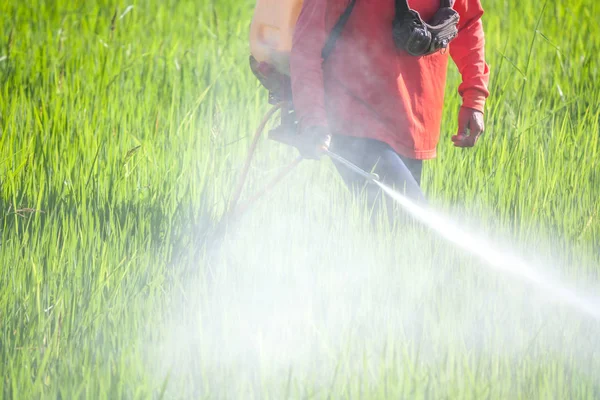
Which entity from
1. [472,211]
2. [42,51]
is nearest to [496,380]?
[472,211]

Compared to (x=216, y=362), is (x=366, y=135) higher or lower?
higher

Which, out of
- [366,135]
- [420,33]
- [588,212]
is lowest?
[588,212]

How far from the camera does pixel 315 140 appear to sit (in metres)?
2.10

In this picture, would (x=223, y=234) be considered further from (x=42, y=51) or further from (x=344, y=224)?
(x=42, y=51)

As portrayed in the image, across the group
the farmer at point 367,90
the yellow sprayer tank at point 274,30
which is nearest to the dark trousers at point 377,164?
the farmer at point 367,90

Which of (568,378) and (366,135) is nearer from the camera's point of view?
(568,378)

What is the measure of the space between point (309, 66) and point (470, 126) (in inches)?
21.6

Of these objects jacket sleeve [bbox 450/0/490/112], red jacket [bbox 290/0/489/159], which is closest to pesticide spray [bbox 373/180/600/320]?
red jacket [bbox 290/0/489/159]

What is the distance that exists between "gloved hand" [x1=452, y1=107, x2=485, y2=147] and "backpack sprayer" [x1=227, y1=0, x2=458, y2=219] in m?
0.25

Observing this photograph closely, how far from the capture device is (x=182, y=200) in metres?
2.50

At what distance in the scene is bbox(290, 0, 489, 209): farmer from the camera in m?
2.12

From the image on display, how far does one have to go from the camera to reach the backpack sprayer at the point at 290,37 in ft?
6.98

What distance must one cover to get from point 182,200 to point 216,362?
2.77ft

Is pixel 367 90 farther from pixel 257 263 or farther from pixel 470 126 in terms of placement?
pixel 257 263
